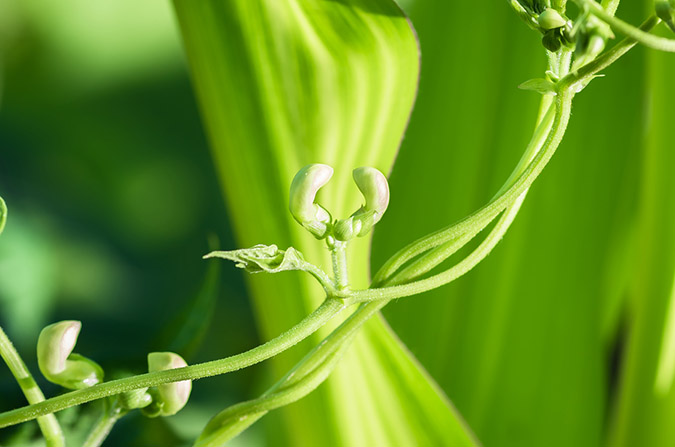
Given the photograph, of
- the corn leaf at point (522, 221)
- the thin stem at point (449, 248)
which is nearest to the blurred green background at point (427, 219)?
the corn leaf at point (522, 221)

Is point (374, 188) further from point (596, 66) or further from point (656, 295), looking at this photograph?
point (656, 295)

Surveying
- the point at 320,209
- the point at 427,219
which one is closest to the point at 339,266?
the point at 320,209

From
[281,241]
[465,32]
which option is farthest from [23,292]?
[465,32]

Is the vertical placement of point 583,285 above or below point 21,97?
below

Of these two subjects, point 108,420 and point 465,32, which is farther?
point 465,32

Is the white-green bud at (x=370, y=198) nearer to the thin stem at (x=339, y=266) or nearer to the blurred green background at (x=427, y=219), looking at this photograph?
the thin stem at (x=339, y=266)

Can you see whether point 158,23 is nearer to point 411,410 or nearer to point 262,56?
point 262,56
